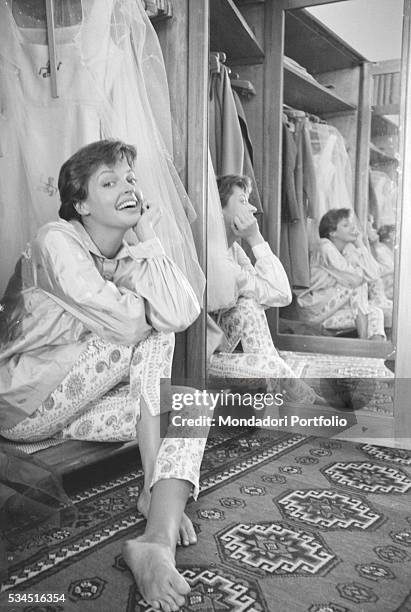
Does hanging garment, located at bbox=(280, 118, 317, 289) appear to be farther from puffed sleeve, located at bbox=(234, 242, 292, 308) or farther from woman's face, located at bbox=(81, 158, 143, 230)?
woman's face, located at bbox=(81, 158, 143, 230)

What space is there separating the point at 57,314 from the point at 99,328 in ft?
0.29

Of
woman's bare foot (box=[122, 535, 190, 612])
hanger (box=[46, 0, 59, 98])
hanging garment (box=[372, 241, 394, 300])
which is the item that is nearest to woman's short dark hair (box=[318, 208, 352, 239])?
hanging garment (box=[372, 241, 394, 300])

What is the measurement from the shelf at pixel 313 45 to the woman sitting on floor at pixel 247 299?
14.0 inches

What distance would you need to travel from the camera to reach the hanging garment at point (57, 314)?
3.71 ft

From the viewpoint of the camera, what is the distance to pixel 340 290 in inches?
66.3

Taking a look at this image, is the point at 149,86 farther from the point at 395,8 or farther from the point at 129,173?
the point at 395,8

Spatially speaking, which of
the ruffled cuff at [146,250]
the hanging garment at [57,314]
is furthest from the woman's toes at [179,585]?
the ruffled cuff at [146,250]

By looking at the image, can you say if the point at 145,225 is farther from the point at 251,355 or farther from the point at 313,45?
the point at 313,45

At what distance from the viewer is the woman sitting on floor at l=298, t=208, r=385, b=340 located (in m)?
1.64

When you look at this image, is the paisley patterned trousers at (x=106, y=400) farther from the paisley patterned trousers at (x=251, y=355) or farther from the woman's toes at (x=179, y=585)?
the paisley patterned trousers at (x=251, y=355)

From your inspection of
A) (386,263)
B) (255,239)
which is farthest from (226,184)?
(386,263)

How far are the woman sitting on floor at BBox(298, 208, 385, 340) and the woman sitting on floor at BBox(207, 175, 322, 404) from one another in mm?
86

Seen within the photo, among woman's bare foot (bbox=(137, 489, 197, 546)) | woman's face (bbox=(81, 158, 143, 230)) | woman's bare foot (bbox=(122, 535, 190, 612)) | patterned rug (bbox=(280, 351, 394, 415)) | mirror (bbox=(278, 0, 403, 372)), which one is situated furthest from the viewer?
patterned rug (bbox=(280, 351, 394, 415))

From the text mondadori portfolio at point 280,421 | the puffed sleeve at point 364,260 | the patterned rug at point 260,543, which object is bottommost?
the patterned rug at point 260,543
